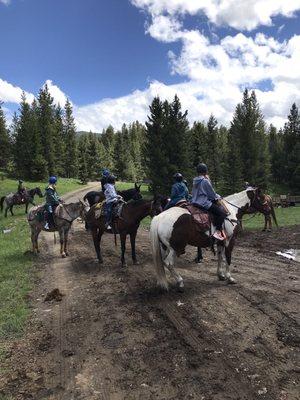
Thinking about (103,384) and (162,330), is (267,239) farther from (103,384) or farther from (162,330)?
(103,384)

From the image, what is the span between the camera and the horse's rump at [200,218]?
34.7 ft

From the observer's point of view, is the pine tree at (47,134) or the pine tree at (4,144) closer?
the pine tree at (4,144)

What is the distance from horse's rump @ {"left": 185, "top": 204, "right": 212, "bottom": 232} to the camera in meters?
10.6

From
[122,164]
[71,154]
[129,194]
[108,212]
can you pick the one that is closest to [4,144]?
[71,154]

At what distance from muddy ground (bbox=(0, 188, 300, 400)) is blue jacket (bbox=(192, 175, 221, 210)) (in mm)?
2220

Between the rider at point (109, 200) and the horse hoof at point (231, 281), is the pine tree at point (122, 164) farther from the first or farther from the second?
the horse hoof at point (231, 281)

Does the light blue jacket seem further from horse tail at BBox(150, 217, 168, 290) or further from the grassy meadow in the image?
horse tail at BBox(150, 217, 168, 290)

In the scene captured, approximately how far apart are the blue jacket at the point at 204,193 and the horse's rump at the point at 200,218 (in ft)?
0.60

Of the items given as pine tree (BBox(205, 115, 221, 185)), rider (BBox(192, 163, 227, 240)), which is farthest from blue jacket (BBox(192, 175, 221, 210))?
pine tree (BBox(205, 115, 221, 185))

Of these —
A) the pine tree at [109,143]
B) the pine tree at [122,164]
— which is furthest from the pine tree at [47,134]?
the pine tree at [109,143]

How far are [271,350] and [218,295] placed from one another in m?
3.01

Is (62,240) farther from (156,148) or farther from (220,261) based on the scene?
(156,148)

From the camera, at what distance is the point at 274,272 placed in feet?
40.0

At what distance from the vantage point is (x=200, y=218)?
10.6m
